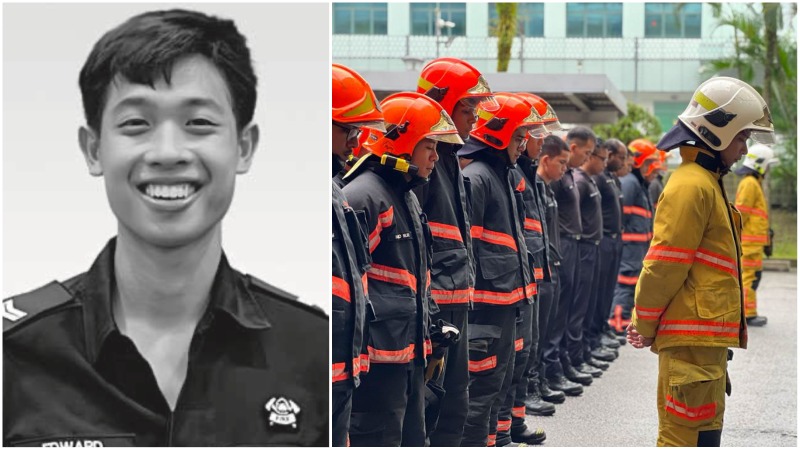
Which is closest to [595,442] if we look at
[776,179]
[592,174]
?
[592,174]

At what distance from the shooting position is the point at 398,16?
110 feet

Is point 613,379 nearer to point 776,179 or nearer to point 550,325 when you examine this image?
point 550,325

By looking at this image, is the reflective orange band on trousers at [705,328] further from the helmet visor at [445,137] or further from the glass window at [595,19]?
the glass window at [595,19]

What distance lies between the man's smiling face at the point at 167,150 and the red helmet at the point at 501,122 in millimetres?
4102

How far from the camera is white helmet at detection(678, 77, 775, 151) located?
5.45m

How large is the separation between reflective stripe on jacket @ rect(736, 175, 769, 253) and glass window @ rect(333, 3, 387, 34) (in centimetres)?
1804

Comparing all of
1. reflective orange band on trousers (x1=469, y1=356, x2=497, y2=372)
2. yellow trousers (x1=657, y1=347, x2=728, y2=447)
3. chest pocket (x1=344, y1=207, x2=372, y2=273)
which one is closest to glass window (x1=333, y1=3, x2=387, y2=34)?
reflective orange band on trousers (x1=469, y1=356, x2=497, y2=372)

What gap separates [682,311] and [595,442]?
2640mm

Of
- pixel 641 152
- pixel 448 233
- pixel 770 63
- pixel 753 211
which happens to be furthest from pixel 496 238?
pixel 770 63

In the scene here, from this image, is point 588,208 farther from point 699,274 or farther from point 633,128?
point 633,128

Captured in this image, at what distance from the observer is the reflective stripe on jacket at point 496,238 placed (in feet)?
22.7

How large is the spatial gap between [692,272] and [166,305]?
9.34 ft

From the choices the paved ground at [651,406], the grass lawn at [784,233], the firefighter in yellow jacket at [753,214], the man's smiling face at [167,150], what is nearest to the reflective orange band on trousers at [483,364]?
the paved ground at [651,406]

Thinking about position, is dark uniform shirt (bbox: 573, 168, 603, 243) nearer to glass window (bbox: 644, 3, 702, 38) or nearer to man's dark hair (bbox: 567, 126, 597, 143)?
man's dark hair (bbox: 567, 126, 597, 143)
